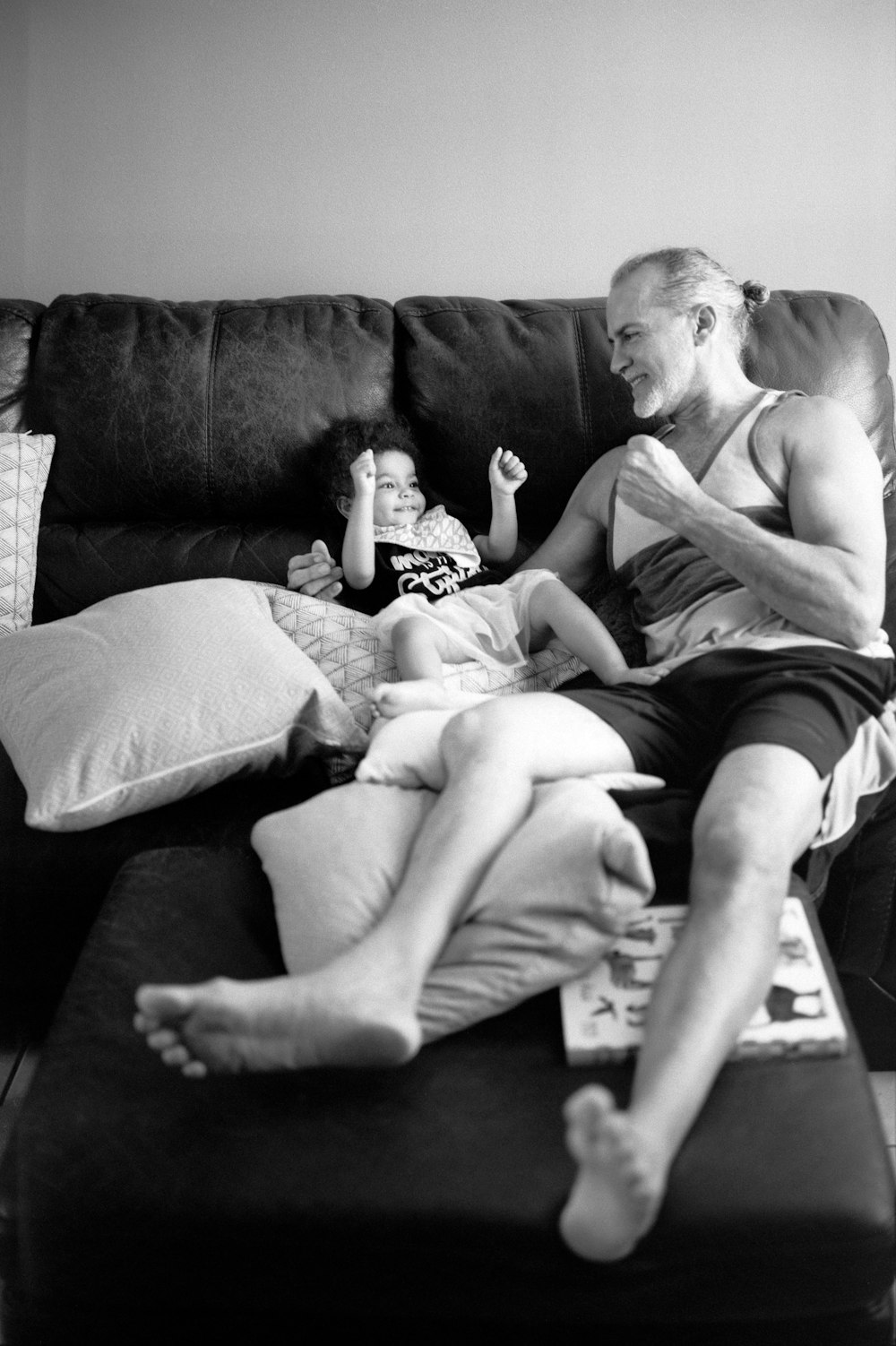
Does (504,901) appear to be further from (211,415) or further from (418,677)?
(211,415)

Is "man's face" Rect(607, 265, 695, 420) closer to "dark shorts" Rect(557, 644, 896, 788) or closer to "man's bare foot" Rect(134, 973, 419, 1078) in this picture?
"dark shorts" Rect(557, 644, 896, 788)

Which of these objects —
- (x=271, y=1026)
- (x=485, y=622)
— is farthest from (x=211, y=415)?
(x=271, y=1026)

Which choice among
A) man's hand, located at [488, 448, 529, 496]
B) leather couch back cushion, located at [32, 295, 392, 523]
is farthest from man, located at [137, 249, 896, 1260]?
leather couch back cushion, located at [32, 295, 392, 523]

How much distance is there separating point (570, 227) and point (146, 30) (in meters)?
0.97

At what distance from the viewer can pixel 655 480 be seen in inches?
69.6

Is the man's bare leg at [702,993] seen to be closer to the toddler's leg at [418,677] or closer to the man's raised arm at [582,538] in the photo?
the toddler's leg at [418,677]

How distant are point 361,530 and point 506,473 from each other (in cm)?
27

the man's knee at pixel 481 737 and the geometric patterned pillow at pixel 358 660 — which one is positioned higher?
the man's knee at pixel 481 737

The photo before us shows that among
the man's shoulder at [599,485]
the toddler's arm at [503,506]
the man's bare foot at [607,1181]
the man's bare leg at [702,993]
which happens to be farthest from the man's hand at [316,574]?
the man's bare foot at [607,1181]

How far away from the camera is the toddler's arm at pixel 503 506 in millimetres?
2123

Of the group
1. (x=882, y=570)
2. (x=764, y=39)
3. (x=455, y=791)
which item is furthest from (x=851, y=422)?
(x=764, y=39)

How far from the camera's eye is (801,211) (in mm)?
2559

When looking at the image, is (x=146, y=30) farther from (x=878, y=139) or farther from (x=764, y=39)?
(x=878, y=139)

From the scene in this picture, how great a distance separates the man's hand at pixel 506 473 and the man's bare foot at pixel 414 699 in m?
0.59
